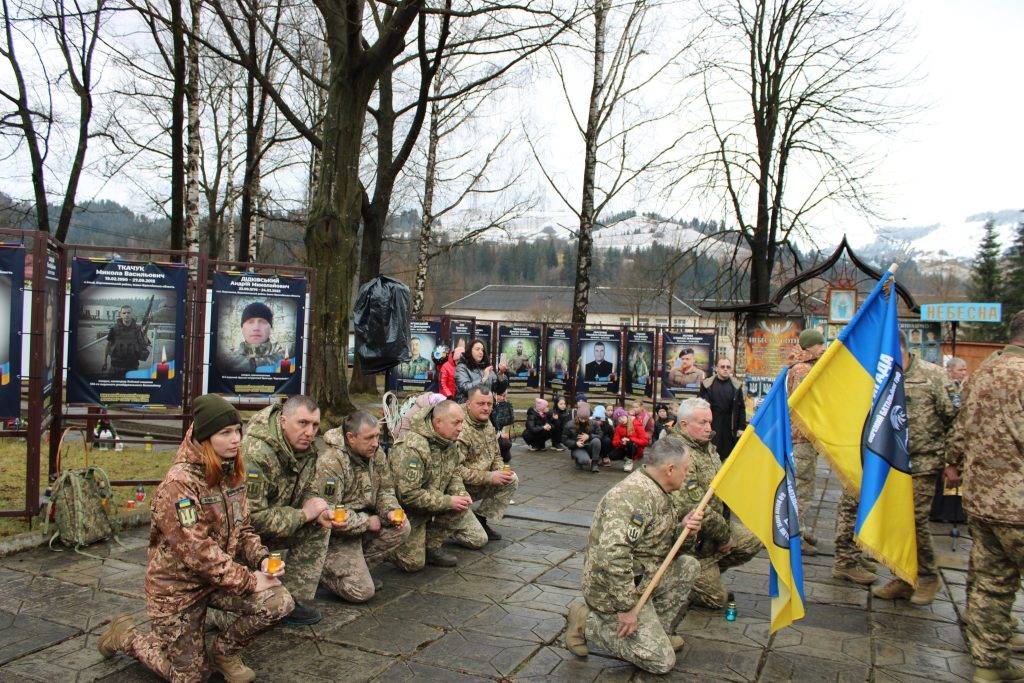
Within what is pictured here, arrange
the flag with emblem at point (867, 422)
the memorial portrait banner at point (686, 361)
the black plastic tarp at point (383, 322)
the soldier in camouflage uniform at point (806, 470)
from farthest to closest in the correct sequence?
1. the memorial portrait banner at point (686, 361)
2. the black plastic tarp at point (383, 322)
3. the soldier in camouflage uniform at point (806, 470)
4. the flag with emblem at point (867, 422)

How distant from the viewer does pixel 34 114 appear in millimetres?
20344

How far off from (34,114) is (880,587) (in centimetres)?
2197

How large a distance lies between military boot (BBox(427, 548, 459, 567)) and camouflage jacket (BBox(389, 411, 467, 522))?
0.37 meters

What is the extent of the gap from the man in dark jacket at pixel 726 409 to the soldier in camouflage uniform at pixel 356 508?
4859mm

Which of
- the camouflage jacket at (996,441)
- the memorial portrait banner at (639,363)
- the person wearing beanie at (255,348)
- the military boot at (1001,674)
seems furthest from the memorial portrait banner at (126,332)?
the memorial portrait banner at (639,363)

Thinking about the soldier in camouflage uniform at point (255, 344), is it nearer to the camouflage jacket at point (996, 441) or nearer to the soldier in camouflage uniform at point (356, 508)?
the soldier in camouflage uniform at point (356, 508)

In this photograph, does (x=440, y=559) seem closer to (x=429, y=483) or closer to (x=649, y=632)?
(x=429, y=483)

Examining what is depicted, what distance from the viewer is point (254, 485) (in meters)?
5.02

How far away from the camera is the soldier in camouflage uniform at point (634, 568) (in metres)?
4.48

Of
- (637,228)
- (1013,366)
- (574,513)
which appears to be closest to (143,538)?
(574,513)

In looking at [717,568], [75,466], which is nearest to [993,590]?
[717,568]

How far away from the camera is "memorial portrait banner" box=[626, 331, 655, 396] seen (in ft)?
53.5

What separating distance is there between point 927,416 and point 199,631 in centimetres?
519

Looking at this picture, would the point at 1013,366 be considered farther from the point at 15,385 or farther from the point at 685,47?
the point at 685,47
